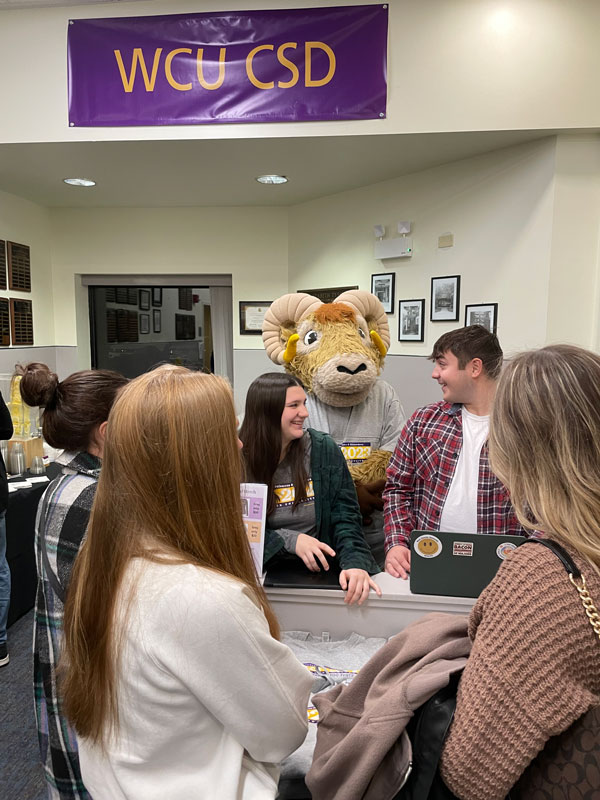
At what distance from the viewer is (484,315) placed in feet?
11.7

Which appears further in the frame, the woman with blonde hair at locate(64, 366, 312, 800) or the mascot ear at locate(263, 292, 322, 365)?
the mascot ear at locate(263, 292, 322, 365)

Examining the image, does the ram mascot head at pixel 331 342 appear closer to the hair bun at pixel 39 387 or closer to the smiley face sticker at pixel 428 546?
the smiley face sticker at pixel 428 546

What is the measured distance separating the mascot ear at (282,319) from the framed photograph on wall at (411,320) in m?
1.53

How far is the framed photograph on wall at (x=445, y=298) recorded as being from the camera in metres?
3.76

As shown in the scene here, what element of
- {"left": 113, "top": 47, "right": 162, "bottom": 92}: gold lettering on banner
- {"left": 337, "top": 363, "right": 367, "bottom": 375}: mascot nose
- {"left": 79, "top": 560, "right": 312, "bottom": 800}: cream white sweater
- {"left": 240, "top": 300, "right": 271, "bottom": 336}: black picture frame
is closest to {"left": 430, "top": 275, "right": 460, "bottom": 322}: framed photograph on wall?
{"left": 337, "top": 363, "right": 367, "bottom": 375}: mascot nose

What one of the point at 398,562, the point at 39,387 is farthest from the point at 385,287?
the point at 39,387

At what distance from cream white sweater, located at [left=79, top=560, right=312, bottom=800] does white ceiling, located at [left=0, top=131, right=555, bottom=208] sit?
3112 mm

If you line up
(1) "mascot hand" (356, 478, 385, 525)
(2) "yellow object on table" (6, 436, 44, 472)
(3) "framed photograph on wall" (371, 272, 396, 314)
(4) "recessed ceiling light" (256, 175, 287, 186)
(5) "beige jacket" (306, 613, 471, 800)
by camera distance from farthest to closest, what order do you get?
(3) "framed photograph on wall" (371, 272, 396, 314) → (4) "recessed ceiling light" (256, 175, 287, 186) → (2) "yellow object on table" (6, 436, 44, 472) → (1) "mascot hand" (356, 478, 385, 525) → (5) "beige jacket" (306, 613, 471, 800)

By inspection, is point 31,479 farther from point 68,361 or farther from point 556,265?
point 556,265

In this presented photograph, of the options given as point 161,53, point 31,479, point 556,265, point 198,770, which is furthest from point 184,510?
point 161,53

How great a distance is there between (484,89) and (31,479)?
3.55 meters

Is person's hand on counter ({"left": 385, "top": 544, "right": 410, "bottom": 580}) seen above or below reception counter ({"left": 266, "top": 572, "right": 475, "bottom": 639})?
above

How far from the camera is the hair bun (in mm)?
1341

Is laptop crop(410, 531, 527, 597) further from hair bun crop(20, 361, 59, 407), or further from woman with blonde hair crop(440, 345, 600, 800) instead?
hair bun crop(20, 361, 59, 407)
